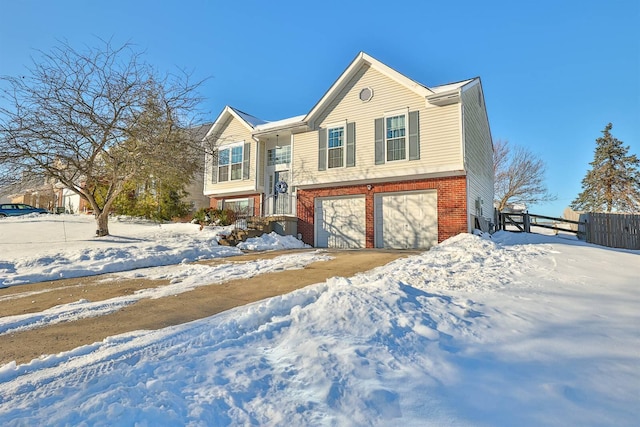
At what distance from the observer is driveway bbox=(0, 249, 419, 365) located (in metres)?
3.85

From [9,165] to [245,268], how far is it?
9.52 metres

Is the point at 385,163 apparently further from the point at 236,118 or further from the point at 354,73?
the point at 236,118

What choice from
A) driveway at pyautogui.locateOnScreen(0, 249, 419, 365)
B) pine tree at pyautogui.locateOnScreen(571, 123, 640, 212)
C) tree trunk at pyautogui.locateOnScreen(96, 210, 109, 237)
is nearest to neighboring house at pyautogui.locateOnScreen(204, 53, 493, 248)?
driveway at pyautogui.locateOnScreen(0, 249, 419, 365)

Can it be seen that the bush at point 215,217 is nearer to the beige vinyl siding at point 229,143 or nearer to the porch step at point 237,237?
the beige vinyl siding at point 229,143

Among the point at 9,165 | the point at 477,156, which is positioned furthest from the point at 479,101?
the point at 9,165

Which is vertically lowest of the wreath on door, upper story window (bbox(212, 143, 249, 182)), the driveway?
the driveway

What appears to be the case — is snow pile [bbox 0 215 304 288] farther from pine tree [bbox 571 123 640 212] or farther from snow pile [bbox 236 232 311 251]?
pine tree [bbox 571 123 640 212]

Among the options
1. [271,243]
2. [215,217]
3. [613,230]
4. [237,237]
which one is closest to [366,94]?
[271,243]

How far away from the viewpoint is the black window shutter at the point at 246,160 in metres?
18.4

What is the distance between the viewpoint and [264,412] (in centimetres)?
230

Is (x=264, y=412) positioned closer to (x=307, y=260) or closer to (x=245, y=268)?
(x=245, y=268)

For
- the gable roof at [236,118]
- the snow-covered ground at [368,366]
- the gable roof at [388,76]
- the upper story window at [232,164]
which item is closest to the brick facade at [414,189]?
the gable roof at [388,76]

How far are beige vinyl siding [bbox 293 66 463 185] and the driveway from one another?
5.21 meters

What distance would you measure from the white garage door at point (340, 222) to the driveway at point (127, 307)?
5314mm
